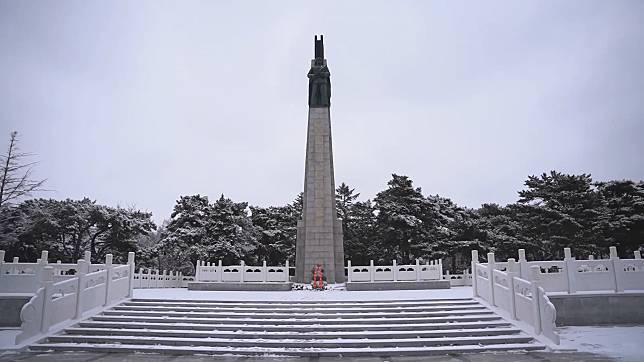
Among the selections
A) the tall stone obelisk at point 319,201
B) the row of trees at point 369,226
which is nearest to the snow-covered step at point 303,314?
the tall stone obelisk at point 319,201

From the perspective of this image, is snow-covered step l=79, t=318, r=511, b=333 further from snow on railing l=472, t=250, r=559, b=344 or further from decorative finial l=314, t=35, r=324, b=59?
decorative finial l=314, t=35, r=324, b=59

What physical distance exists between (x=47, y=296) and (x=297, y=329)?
4.89m

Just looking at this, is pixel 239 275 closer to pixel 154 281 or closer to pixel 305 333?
pixel 154 281

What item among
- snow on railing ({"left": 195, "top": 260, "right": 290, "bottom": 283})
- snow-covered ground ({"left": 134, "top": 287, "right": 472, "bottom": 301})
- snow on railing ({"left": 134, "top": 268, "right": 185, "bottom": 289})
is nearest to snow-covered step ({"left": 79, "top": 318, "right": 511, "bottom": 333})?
snow-covered ground ({"left": 134, "top": 287, "right": 472, "bottom": 301})

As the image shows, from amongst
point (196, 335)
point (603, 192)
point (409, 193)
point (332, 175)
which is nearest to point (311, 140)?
point (332, 175)

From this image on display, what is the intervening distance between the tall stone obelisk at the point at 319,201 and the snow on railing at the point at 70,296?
944 cm

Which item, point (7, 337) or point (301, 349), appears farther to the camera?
point (7, 337)

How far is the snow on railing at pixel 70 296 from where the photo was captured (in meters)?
7.44

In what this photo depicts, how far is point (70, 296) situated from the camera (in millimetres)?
8312

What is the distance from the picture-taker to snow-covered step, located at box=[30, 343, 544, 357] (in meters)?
6.83

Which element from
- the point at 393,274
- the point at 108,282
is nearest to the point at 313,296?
the point at 393,274

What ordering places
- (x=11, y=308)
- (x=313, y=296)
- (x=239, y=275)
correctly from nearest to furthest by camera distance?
(x=11, y=308) < (x=313, y=296) < (x=239, y=275)

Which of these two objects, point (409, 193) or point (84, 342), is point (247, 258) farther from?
point (84, 342)

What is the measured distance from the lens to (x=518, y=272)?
9.14 metres
